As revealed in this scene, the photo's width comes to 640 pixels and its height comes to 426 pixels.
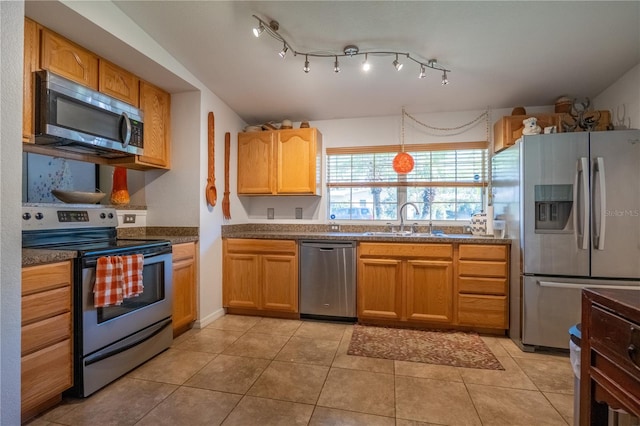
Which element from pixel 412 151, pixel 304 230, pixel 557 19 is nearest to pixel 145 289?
pixel 304 230

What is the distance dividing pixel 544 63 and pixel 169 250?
356 centimetres

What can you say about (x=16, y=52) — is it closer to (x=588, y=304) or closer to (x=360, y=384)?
(x=588, y=304)

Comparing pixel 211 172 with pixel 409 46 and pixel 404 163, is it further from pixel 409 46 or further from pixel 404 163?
pixel 409 46

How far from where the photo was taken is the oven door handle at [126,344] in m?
1.82

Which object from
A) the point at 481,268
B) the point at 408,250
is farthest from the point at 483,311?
the point at 408,250

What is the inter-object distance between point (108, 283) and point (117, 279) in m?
0.06

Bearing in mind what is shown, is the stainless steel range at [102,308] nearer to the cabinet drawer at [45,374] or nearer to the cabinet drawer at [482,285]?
the cabinet drawer at [45,374]

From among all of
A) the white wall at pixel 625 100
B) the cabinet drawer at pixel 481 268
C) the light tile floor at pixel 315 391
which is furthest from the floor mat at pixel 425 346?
the white wall at pixel 625 100

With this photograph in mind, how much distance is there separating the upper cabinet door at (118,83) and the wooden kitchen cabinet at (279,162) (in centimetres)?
121

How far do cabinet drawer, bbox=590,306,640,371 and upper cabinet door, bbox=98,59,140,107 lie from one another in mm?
3188

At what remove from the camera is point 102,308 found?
6.14 feet

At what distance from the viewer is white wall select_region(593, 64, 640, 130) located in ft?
7.93

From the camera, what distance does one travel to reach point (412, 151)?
3.55 m

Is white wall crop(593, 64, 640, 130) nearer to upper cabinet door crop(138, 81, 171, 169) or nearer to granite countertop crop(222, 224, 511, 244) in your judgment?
granite countertop crop(222, 224, 511, 244)
